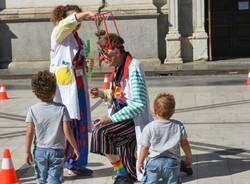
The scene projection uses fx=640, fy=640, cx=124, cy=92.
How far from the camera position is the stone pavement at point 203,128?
6.72 m

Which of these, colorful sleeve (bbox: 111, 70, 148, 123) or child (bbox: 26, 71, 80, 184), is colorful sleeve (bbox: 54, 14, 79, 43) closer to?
colorful sleeve (bbox: 111, 70, 148, 123)

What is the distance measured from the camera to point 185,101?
12.0m

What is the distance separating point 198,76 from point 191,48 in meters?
2.81

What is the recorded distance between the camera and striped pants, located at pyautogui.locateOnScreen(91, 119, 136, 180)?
617 centimetres

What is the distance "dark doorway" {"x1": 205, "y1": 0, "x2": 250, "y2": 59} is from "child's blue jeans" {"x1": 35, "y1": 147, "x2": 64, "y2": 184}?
16.7 metres

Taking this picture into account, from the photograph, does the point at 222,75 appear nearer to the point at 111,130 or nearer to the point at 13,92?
the point at 13,92

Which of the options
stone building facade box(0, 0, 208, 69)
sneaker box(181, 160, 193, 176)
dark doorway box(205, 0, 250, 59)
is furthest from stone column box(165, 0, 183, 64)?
sneaker box(181, 160, 193, 176)

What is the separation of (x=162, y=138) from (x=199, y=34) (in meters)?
15.1

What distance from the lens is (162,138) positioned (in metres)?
5.21

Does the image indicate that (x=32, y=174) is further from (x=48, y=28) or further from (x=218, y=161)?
(x=48, y=28)

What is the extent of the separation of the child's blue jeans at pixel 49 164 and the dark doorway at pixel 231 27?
659 inches

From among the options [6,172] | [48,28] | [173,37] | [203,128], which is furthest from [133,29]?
[6,172]

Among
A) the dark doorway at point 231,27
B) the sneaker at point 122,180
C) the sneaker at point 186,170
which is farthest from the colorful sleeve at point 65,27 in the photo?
the dark doorway at point 231,27

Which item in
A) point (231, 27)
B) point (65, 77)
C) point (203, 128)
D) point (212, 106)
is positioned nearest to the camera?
point (65, 77)
